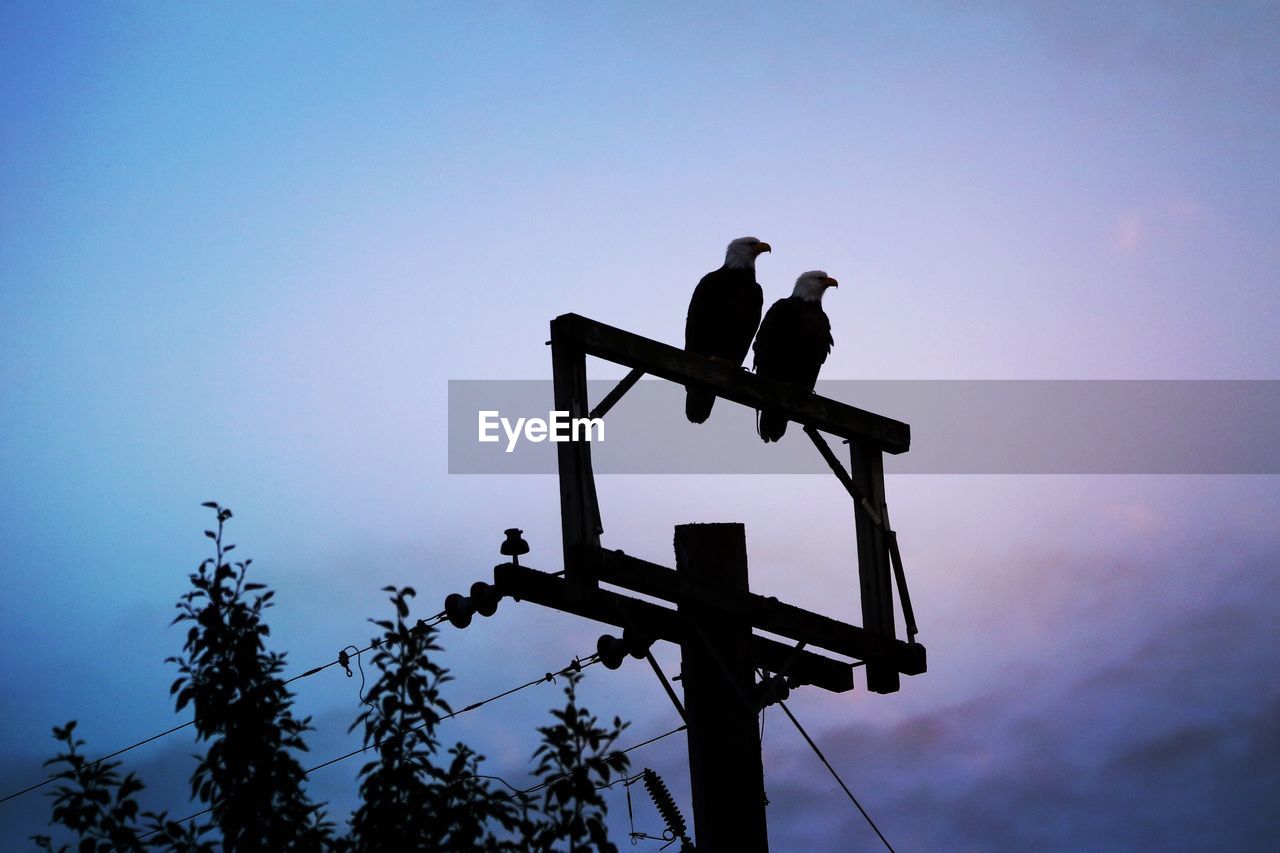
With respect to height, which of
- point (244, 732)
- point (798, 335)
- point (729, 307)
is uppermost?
point (729, 307)

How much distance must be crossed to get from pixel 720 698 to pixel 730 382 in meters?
1.49

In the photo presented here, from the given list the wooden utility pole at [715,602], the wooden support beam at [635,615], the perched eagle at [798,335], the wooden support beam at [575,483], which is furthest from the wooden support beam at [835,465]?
the perched eagle at [798,335]

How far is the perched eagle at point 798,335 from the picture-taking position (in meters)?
10.2

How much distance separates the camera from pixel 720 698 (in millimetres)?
5555

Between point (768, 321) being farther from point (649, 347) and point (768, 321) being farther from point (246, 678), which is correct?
point (246, 678)

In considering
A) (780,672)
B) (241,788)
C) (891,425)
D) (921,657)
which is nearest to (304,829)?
(241,788)

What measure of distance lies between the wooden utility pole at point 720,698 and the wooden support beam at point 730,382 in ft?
2.32

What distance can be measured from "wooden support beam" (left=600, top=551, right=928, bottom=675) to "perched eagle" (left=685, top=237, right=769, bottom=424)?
4471 mm

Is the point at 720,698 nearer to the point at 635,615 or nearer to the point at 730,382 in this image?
the point at 635,615

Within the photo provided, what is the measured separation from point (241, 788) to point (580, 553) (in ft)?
5.32

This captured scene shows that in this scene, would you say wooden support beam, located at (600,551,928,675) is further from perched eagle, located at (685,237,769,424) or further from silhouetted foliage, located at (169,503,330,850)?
perched eagle, located at (685,237,769,424)

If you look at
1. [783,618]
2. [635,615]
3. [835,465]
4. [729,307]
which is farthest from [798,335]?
[635,615]

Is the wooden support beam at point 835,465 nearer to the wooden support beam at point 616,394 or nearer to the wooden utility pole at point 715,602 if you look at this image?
the wooden utility pole at point 715,602

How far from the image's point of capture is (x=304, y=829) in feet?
14.8
